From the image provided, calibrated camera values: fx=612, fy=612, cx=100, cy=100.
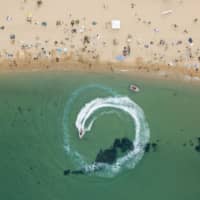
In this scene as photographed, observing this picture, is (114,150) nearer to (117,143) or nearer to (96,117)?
(117,143)

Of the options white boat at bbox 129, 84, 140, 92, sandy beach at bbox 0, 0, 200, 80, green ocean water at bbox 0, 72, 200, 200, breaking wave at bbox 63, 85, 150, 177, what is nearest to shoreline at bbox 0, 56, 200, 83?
sandy beach at bbox 0, 0, 200, 80

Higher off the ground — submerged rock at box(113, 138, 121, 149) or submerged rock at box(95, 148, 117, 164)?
submerged rock at box(113, 138, 121, 149)

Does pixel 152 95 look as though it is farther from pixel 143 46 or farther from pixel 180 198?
pixel 180 198

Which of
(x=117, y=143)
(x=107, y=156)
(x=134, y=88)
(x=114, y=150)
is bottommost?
(x=107, y=156)

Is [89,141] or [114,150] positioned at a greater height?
[89,141]

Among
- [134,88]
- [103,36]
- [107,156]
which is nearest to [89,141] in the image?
[107,156]

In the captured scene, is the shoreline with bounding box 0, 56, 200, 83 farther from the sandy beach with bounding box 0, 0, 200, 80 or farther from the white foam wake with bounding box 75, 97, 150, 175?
the white foam wake with bounding box 75, 97, 150, 175
